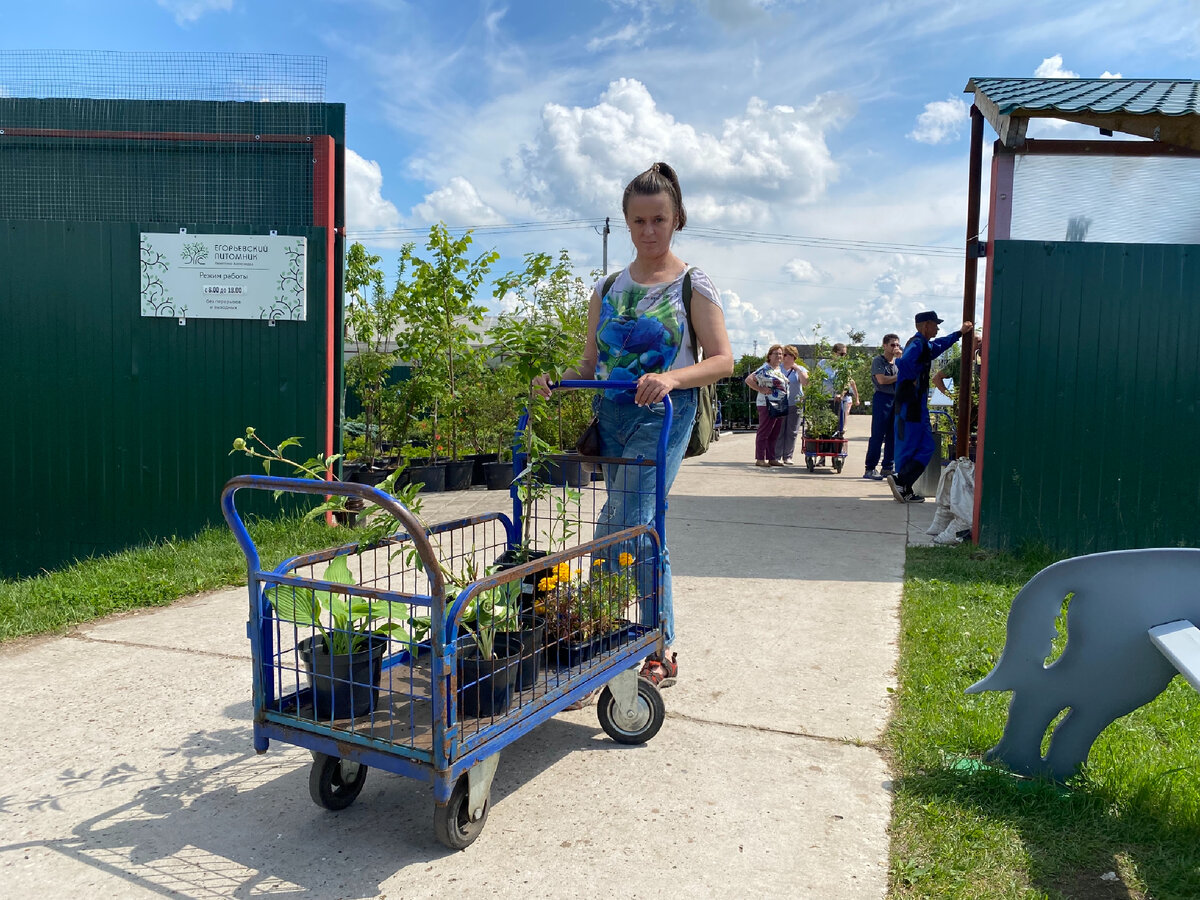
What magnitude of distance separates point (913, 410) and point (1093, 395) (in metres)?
2.38

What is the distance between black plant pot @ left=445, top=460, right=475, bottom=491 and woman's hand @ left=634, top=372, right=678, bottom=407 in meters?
6.39

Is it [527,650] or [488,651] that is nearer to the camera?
[488,651]

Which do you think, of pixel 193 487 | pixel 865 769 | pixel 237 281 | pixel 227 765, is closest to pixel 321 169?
pixel 237 281

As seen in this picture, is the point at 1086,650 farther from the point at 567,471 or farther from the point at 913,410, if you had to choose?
the point at 913,410

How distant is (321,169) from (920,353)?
5285mm

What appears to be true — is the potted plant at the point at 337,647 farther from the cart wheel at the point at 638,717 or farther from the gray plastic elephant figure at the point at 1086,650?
the gray plastic elephant figure at the point at 1086,650

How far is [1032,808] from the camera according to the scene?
2.63m

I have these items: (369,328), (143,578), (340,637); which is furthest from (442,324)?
(340,637)

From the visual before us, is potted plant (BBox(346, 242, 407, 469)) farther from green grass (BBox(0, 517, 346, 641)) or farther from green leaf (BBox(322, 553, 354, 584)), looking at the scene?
green leaf (BBox(322, 553, 354, 584))

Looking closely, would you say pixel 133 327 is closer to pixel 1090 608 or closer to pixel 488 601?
pixel 488 601

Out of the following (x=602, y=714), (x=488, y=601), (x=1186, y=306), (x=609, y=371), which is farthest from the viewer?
(x=1186, y=306)

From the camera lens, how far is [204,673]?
12.5 feet

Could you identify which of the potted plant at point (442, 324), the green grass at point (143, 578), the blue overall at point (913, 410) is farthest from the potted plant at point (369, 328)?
the blue overall at point (913, 410)

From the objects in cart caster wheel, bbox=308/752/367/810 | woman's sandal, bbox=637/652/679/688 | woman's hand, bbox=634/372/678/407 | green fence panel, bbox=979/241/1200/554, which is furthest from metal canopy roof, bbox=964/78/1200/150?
cart caster wheel, bbox=308/752/367/810
